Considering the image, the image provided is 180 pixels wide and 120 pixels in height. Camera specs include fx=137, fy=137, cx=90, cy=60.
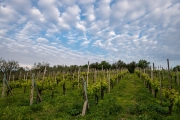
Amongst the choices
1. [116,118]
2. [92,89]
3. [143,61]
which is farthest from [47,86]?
[143,61]

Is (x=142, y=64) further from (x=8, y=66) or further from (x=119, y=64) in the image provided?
(x=8, y=66)

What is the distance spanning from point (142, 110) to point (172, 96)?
1.86m

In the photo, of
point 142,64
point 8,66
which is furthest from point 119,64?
point 8,66

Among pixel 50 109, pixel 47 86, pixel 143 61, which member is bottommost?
pixel 50 109

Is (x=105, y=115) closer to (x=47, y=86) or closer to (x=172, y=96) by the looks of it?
(x=172, y=96)

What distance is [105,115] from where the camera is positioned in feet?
24.9

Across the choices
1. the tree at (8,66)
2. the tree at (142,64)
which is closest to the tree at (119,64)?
the tree at (142,64)

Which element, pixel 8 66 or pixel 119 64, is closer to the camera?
pixel 8 66

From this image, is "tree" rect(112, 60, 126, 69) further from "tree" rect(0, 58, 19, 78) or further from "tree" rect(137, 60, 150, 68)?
"tree" rect(0, 58, 19, 78)

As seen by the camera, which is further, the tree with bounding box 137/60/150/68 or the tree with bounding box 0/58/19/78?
the tree with bounding box 137/60/150/68

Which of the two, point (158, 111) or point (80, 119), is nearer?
point (80, 119)

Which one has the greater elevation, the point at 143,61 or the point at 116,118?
the point at 143,61

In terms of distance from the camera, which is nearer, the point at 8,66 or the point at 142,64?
the point at 8,66

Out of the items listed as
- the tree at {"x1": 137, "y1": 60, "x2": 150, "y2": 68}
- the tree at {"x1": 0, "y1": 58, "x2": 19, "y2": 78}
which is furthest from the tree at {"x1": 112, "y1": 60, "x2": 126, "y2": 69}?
the tree at {"x1": 0, "y1": 58, "x2": 19, "y2": 78}
